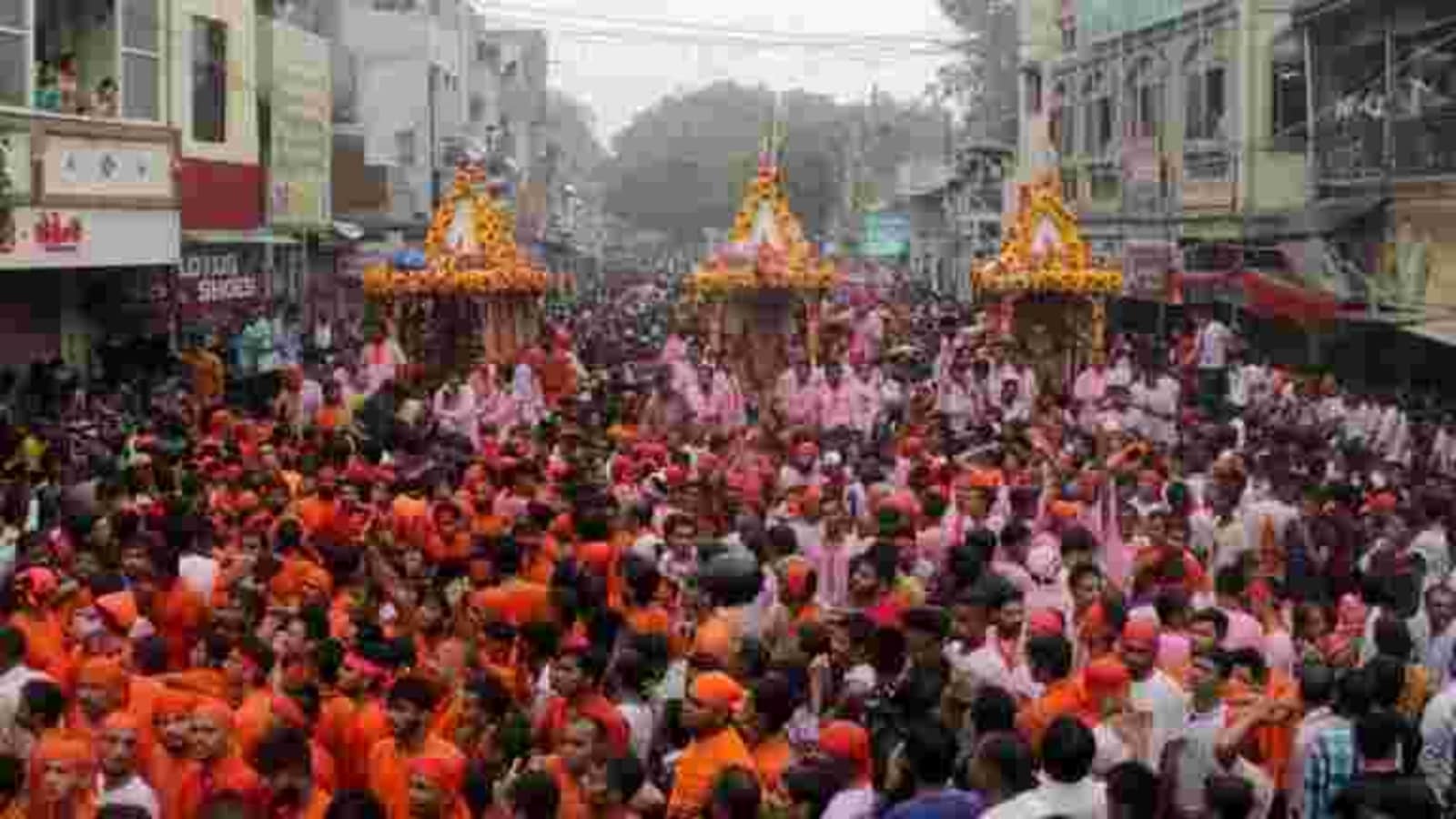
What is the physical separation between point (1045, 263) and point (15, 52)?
9881mm

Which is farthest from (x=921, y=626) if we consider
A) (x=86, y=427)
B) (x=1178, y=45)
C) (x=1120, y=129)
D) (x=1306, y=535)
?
(x=1120, y=129)

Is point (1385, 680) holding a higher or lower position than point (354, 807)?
higher

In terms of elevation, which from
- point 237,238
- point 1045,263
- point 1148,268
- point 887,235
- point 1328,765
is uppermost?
point 887,235

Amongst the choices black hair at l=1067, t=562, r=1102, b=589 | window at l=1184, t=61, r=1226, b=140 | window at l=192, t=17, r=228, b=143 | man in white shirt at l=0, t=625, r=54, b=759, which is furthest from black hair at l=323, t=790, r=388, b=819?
window at l=1184, t=61, r=1226, b=140

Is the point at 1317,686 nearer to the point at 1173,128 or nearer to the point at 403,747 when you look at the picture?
the point at 403,747

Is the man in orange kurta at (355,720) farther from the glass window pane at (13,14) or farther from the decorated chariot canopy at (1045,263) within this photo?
the decorated chariot canopy at (1045,263)

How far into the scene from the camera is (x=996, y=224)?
51312 mm

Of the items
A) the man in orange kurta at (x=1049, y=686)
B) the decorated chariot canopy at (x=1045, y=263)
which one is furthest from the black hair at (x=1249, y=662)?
the decorated chariot canopy at (x=1045, y=263)

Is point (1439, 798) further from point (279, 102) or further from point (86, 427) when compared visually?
point (279, 102)

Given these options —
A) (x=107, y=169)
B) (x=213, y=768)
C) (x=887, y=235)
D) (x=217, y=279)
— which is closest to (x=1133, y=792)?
(x=213, y=768)

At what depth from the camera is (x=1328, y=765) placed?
24.2 ft

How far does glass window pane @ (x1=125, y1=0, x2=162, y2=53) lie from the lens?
2352cm

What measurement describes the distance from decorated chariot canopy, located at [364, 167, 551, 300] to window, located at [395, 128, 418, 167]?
68.2 feet

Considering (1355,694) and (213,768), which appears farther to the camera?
(1355,694)
